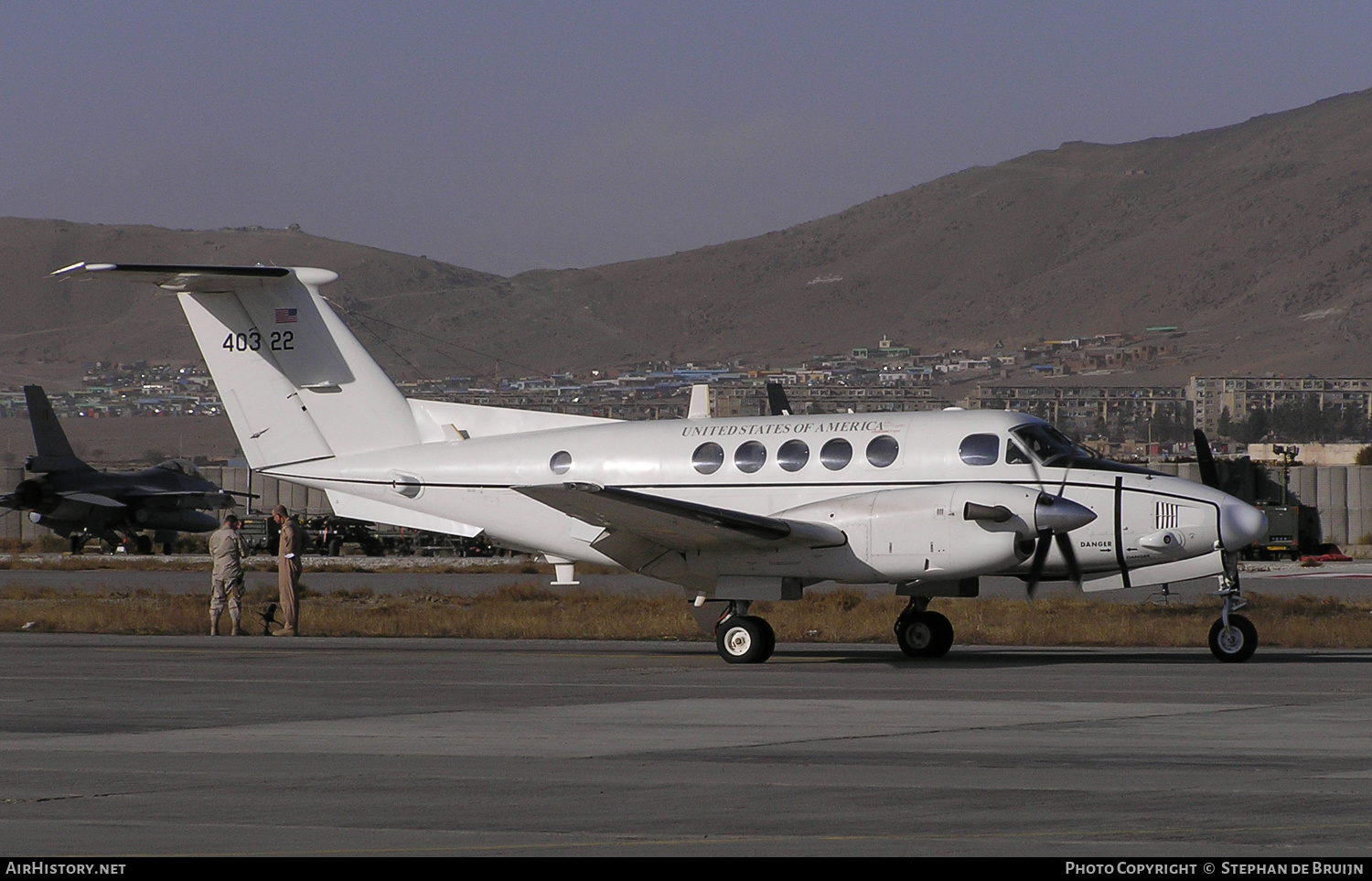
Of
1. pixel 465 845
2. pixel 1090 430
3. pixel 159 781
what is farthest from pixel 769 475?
pixel 1090 430

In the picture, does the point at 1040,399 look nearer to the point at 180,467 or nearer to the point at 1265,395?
the point at 1265,395

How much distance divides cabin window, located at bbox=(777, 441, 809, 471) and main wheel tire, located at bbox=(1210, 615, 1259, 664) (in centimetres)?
534

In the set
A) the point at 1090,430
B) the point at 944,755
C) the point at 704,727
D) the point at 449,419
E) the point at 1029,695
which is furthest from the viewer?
the point at 1090,430

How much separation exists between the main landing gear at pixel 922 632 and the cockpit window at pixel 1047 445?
2.50 metres

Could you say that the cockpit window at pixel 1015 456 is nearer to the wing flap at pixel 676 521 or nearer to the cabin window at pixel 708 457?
the wing flap at pixel 676 521

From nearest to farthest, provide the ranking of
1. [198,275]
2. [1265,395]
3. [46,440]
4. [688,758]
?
1. [688,758]
2. [198,275]
3. [46,440]
4. [1265,395]

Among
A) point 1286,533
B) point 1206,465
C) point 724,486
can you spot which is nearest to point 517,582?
point 724,486

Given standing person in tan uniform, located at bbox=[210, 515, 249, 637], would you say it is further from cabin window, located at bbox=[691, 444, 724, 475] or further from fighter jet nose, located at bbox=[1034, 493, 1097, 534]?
fighter jet nose, located at bbox=[1034, 493, 1097, 534]

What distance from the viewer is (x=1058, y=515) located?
19203 millimetres

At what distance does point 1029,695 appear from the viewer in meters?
16.2

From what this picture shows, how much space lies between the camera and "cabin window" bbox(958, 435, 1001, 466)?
2016 cm

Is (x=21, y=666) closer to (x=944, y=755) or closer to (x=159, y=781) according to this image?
(x=159, y=781)

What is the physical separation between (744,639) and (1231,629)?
5804 mm

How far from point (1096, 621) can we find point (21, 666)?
17.1m
